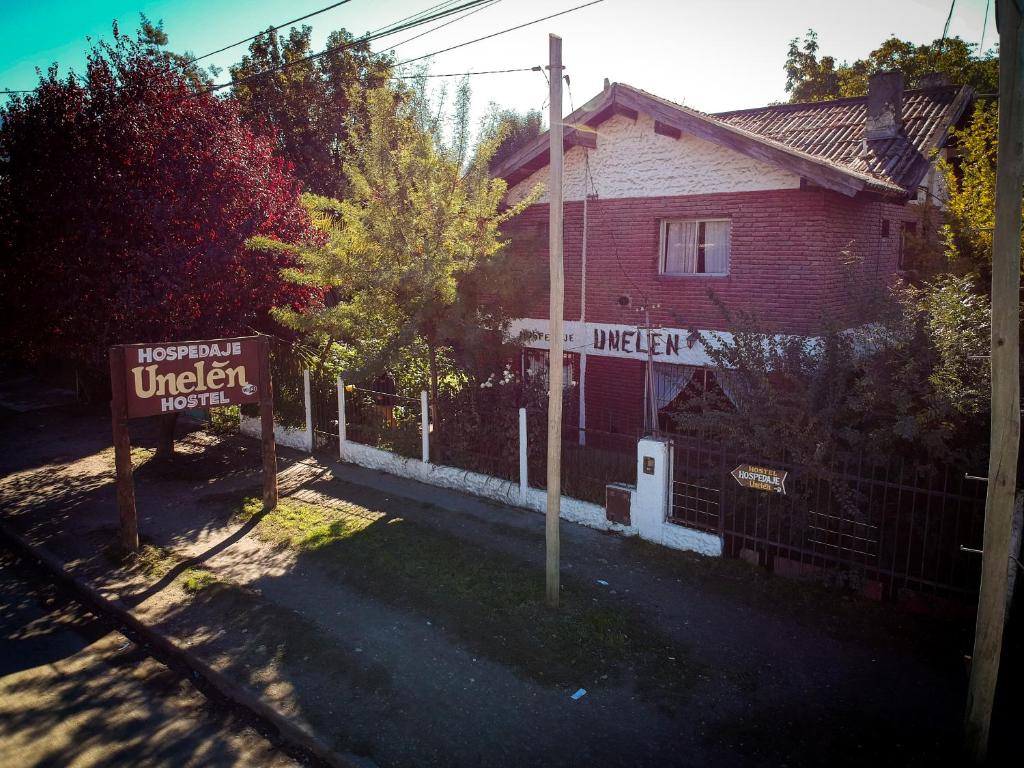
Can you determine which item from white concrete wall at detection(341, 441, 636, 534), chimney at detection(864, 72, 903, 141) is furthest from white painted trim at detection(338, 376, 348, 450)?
chimney at detection(864, 72, 903, 141)

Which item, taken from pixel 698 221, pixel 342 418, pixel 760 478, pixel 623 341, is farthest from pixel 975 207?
pixel 342 418

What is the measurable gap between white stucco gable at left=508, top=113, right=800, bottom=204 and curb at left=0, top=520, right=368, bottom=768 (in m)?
10.2

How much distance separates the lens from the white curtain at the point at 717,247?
1209 centimetres

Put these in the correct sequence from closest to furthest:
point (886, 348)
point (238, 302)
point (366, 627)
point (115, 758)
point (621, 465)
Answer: point (115, 758) < point (366, 627) < point (886, 348) < point (621, 465) < point (238, 302)

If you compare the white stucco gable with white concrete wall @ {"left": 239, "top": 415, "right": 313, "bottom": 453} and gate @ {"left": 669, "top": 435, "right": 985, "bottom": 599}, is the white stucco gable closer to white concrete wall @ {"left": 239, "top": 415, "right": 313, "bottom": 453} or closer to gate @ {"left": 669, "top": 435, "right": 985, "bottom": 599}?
gate @ {"left": 669, "top": 435, "right": 985, "bottom": 599}

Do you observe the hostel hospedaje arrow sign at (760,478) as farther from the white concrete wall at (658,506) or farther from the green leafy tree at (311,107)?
the green leafy tree at (311,107)

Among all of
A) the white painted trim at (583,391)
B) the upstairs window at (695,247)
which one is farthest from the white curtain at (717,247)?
the white painted trim at (583,391)

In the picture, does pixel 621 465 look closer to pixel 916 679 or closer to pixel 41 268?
pixel 916 679

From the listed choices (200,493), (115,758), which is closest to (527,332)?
(200,493)

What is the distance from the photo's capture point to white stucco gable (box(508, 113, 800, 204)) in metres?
11.5

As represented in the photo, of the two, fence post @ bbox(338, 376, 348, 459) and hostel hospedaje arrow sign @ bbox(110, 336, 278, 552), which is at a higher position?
hostel hospedaje arrow sign @ bbox(110, 336, 278, 552)

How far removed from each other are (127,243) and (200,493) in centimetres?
419

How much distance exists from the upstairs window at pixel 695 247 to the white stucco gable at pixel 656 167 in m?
0.58

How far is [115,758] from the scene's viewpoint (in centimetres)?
517
